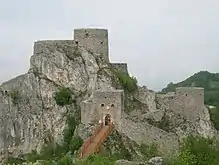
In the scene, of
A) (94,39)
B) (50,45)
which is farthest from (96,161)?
(50,45)

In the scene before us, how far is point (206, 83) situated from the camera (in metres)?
143

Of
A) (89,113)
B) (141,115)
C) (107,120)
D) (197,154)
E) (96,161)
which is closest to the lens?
(96,161)

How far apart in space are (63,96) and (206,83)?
74157mm

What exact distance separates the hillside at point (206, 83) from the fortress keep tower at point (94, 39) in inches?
1860

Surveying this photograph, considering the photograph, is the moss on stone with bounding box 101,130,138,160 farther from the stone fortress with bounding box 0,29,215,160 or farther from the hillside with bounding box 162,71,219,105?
the hillside with bounding box 162,71,219,105

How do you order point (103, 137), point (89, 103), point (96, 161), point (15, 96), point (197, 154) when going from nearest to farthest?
point (96, 161) → point (197, 154) → point (103, 137) → point (89, 103) → point (15, 96)

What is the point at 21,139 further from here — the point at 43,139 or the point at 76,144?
the point at 76,144

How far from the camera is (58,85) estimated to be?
72.9 meters

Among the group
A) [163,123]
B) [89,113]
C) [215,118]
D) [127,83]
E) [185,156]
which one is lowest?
[185,156]

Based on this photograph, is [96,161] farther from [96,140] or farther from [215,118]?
[215,118]

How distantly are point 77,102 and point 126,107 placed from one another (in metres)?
4.75

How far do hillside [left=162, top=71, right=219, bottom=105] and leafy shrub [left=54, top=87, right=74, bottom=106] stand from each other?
49.2 meters

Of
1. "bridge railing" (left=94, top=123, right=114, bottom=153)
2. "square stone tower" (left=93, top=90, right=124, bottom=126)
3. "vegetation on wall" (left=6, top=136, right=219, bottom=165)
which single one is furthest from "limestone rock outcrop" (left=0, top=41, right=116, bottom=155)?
"vegetation on wall" (left=6, top=136, right=219, bottom=165)

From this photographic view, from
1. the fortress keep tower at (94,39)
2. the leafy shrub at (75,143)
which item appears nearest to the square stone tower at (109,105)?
the leafy shrub at (75,143)
